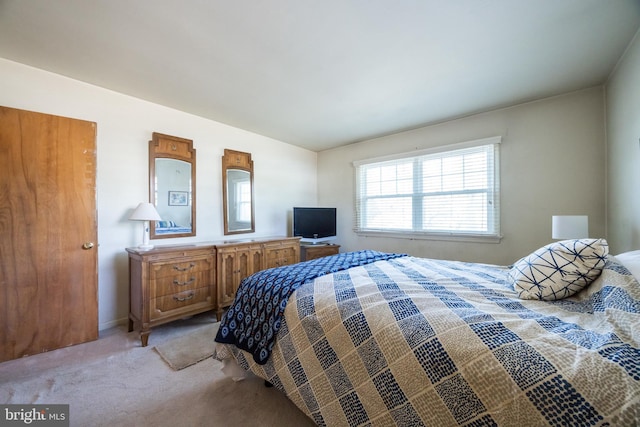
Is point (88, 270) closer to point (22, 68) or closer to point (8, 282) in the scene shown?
point (8, 282)

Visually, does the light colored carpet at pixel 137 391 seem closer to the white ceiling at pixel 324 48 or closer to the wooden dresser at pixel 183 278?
the wooden dresser at pixel 183 278

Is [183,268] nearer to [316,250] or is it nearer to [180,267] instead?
[180,267]

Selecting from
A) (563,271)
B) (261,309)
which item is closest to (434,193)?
(563,271)

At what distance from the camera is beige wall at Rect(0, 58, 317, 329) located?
7.50ft

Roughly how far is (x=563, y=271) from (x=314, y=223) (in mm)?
3328

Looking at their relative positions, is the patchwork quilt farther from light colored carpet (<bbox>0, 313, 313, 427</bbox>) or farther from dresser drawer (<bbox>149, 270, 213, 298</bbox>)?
dresser drawer (<bbox>149, 270, 213, 298</bbox>)

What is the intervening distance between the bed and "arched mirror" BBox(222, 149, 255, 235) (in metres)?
2.03

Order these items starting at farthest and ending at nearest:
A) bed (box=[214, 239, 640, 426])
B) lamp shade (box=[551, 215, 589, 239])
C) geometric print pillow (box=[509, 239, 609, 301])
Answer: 1. lamp shade (box=[551, 215, 589, 239])
2. geometric print pillow (box=[509, 239, 609, 301])
3. bed (box=[214, 239, 640, 426])

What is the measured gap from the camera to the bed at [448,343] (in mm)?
740

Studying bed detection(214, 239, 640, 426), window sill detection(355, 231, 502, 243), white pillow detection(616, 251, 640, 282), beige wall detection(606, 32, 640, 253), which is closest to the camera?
bed detection(214, 239, 640, 426)

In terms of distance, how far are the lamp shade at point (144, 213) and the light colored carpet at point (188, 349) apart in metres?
1.23

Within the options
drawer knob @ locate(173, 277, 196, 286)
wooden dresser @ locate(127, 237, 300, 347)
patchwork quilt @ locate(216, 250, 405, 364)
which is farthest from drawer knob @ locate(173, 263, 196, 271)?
patchwork quilt @ locate(216, 250, 405, 364)

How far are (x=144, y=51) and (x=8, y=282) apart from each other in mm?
2156

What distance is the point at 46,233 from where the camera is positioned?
7.07ft
